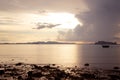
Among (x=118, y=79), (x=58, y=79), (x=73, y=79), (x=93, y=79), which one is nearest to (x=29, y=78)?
(x=58, y=79)

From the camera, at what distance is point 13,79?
57250 millimetres

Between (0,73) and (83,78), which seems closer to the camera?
(83,78)

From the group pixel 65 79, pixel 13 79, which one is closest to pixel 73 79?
pixel 65 79

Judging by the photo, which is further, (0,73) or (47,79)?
(0,73)

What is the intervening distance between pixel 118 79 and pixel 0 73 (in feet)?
112

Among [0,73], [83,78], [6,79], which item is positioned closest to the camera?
[6,79]

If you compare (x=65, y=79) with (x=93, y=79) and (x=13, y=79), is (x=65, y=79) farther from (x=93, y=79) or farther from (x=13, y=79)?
(x=13, y=79)

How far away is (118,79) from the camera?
59812mm

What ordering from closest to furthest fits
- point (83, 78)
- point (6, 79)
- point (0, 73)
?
1. point (6, 79)
2. point (83, 78)
3. point (0, 73)

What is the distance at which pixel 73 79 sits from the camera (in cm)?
5934

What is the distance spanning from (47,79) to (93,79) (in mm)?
12360

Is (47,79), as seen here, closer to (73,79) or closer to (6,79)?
(73,79)

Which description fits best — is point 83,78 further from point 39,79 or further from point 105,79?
point 39,79

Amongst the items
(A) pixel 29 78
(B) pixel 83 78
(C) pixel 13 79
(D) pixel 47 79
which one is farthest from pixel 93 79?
(C) pixel 13 79
